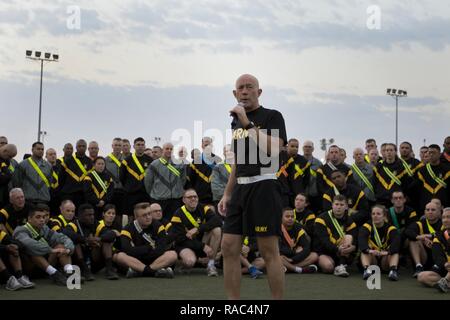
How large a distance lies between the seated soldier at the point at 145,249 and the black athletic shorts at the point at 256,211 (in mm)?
3756

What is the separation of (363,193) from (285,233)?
4.25 feet

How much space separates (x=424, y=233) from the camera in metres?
8.48

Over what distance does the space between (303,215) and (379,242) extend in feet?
4.01

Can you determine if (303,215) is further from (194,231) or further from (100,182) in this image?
(100,182)

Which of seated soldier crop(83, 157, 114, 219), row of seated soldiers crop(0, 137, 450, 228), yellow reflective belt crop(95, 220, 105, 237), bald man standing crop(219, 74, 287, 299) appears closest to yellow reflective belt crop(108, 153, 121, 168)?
row of seated soldiers crop(0, 137, 450, 228)

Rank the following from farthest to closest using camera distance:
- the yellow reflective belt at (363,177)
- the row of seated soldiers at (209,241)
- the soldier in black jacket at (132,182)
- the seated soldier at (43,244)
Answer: the soldier in black jacket at (132,182) < the yellow reflective belt at (363,177) < the row of seated soldiers at (209,241) < the seated soldier at (43,244)

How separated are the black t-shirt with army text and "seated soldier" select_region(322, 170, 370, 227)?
4779 mm

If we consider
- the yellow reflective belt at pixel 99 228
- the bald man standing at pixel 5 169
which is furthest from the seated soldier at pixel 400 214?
the bald man standing at pixel 5 169

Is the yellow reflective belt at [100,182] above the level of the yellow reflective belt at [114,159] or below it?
below

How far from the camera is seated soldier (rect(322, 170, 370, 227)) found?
9.20m

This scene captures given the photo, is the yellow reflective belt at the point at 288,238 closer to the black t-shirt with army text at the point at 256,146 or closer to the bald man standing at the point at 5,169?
the bald man standing at the point at 5,169

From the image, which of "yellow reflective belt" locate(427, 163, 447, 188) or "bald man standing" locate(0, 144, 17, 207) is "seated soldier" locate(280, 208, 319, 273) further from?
"bald man standing" locate(0, 144, 17, 207)

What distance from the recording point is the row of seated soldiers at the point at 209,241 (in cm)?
763
